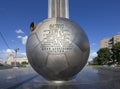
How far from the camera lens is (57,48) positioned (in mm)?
10141

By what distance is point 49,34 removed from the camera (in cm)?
1038

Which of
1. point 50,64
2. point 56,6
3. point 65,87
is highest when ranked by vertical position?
point 56,6

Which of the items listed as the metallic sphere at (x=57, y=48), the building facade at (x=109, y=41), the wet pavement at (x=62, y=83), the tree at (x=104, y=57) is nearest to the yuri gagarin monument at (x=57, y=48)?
the metallic sphere at (x=57, y=48)

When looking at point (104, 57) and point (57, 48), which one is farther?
point (104, 57)

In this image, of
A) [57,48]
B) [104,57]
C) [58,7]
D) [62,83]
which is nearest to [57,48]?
[57,48]

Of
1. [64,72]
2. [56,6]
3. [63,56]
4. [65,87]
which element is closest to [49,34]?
[63,56]

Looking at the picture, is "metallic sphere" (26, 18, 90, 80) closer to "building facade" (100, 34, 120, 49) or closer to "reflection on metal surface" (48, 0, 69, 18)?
"reflection on metal surface" (48, 0, 69, 18)

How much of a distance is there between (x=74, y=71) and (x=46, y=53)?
1719 millimetres

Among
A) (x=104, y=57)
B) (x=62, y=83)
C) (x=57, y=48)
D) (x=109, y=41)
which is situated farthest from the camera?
(x=109, y=41)

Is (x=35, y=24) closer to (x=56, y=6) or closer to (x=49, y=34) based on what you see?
(x=49, y=34)

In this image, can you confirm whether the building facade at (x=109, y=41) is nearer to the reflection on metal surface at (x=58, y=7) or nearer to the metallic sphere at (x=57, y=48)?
the reflection on metal surface at (x=58, y=7)

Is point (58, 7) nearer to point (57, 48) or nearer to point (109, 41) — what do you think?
point (109, 41)

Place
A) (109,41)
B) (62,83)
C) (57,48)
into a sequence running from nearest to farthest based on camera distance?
(57,48) → (62,83) → (109,41)

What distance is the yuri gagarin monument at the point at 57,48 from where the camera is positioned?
10172 millimetres
